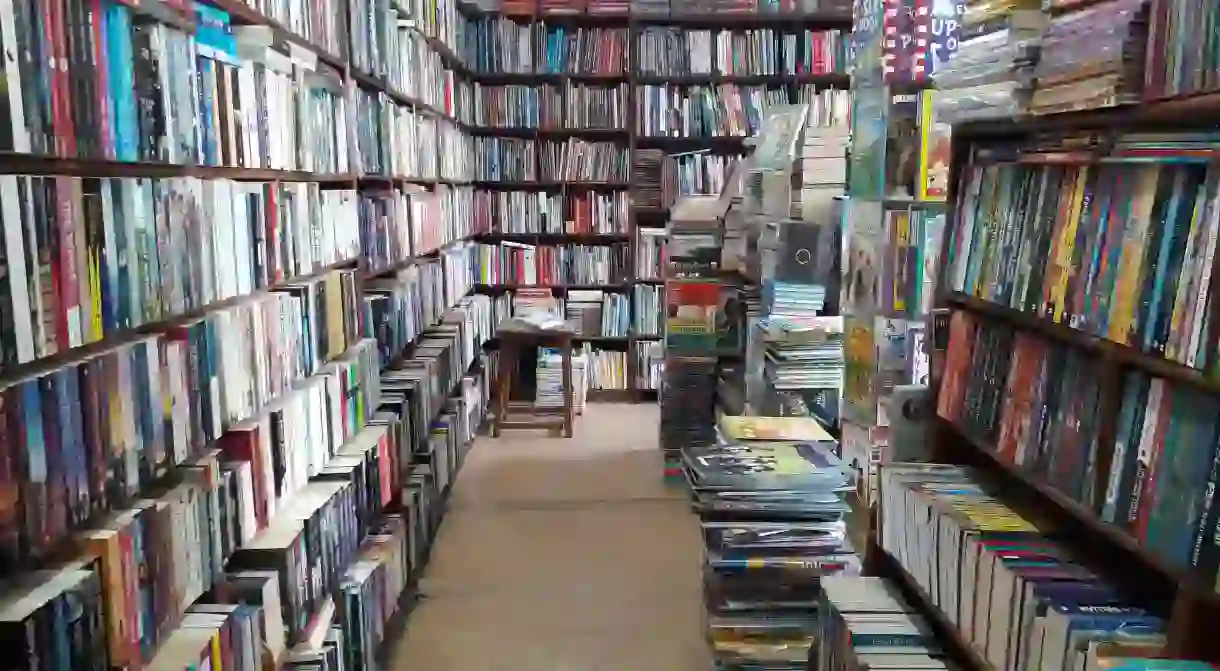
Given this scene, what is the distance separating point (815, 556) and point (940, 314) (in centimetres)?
76

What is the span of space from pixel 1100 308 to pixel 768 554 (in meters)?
1.30

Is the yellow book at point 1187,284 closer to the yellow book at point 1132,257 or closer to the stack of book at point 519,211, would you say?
the yellow book at point 1132,257

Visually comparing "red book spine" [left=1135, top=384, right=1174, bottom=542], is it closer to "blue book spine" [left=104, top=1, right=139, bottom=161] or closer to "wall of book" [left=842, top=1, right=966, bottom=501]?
"blue book spine" [left=104, top=1, right=139, bottom=161]

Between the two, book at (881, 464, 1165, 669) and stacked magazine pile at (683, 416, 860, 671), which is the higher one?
book at (881, 464, 1165, 669)

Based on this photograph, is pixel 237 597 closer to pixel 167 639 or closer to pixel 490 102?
pixel 167 639

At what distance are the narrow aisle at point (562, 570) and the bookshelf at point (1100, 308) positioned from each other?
3.93 feet

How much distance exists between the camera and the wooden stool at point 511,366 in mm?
5258

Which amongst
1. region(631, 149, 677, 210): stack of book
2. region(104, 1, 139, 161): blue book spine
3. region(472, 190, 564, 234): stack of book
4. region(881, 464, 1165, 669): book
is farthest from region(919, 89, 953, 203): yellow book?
region(472, 190, 564, 234): stack of book

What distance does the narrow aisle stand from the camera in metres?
2.96

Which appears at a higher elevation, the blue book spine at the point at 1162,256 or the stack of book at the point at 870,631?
the blue book spine at the point at 1162,256

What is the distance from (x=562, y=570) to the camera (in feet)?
11.8

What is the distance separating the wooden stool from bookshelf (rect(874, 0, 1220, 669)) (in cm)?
331

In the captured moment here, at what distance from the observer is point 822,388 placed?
12.4ft

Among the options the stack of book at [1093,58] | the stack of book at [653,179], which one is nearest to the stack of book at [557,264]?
the stack of book at [653,179]
